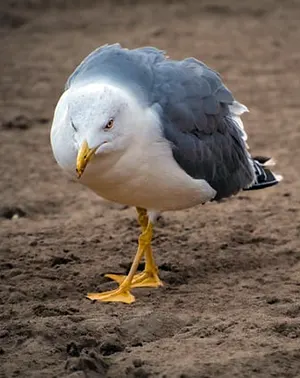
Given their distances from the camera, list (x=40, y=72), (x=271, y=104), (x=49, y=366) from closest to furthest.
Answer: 1. (x=49, y=366)
2. (x=271, y=104)
3. (x=40, y=72)

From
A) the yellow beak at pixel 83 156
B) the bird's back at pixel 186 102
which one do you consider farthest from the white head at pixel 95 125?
the bird's back at pixel 186 102

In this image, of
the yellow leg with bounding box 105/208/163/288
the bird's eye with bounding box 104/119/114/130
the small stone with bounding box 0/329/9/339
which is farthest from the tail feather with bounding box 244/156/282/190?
the small stone with bounding box 0/329/9/339

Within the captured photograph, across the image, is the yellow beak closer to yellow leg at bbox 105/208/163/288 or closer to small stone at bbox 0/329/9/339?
small stone at bbox 0/329/9/339

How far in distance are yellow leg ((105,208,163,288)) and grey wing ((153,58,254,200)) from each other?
1.41ft

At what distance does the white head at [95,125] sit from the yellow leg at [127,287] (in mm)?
803

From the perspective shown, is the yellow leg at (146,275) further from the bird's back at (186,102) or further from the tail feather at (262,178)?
the tail feather at (262,178)

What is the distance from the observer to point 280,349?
419 cm

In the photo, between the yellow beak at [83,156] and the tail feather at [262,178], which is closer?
the yellow beak at [83,156]

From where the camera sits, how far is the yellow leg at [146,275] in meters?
5.38

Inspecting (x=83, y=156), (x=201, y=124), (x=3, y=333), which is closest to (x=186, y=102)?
(x=201, y=124)

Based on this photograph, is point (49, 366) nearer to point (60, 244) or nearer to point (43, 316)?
point (43, 316)

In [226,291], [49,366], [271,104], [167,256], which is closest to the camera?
[49,366]

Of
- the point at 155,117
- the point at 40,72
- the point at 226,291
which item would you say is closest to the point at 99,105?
the point at 155,117

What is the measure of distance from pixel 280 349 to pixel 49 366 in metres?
0.96
